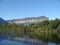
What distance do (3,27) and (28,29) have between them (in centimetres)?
1936

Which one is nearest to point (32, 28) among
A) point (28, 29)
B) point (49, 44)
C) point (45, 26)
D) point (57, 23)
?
point (28, 29)

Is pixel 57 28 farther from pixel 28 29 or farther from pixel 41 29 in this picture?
pixel 28 29

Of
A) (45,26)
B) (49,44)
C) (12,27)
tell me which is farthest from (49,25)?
(49,44)

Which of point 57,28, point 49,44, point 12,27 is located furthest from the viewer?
point 12,27

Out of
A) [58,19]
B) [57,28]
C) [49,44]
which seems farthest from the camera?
[58,19]

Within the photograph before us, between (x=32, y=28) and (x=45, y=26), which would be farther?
(x=32, y=28)

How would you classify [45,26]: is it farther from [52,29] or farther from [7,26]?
[7,26]

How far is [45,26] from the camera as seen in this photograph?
60250 millimetres

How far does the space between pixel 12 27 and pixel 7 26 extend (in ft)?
9.51

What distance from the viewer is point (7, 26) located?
80438mm

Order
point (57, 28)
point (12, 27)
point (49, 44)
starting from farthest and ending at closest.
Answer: point (12, 27) → point (57, 28) → point (49, 44)

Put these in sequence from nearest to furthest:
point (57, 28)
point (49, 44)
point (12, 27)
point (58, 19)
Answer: point (49, 44) → point (57, 28) → point (58, 19) → point (12, 27)

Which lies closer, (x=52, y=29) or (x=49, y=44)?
(x=49, y=44)

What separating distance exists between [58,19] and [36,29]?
27.3ft
